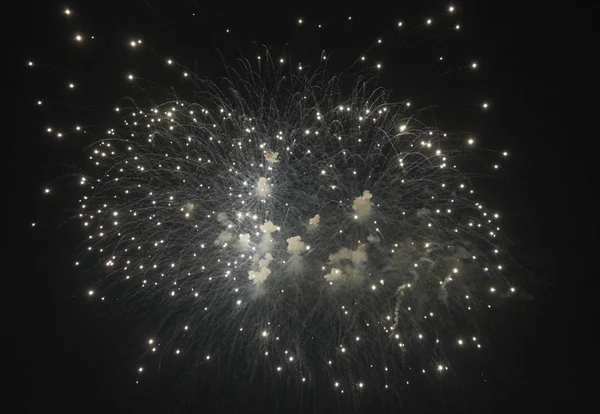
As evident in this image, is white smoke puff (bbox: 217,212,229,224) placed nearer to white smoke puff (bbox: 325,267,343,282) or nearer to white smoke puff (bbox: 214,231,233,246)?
white smoke puff (bbox: 214,231,233,246)

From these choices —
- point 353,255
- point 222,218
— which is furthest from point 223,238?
point 353,255

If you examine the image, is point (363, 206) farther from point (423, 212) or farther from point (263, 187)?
point (263, 187)

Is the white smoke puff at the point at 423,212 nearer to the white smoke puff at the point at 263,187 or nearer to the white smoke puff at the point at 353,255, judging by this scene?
the white smoke puff at the point at 353,255

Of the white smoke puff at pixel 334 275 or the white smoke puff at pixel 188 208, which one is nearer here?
the white smoke puff at pixel 334 275

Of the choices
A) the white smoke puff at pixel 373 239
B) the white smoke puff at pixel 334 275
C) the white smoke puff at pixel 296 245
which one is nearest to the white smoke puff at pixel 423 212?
the white smoke puff at pixel 373 239

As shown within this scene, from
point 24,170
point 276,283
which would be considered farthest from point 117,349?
point 24,170

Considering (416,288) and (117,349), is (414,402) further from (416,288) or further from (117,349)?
(117,349)
